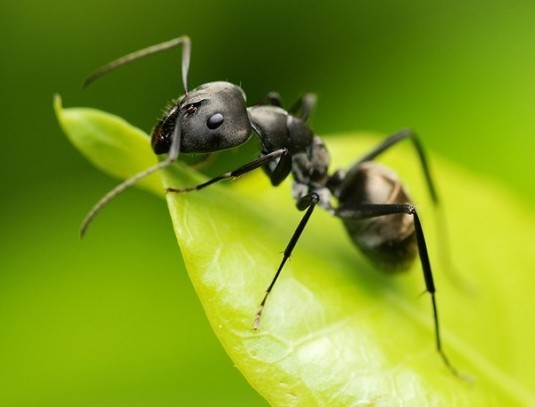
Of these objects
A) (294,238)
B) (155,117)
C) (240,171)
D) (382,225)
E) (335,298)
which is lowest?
(335,298)

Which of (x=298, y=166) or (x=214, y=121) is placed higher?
(x=214, y=121)

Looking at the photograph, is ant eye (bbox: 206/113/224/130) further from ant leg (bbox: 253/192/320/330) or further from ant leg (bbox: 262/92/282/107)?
ant leg (bbox: 262/92/282/107)

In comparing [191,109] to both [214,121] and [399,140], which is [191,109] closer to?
[214,121]

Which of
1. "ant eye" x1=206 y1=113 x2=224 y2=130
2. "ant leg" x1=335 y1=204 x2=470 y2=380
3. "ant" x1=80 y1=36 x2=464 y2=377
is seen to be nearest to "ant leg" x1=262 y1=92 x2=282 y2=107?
"ant" x1=80 y1=36 x2=464 y2=377

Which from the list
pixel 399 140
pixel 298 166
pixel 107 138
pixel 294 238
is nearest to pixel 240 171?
pixel 294 238

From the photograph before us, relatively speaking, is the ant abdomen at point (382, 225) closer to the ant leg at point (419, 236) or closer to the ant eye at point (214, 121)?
the ant leg at point (419, 236)
